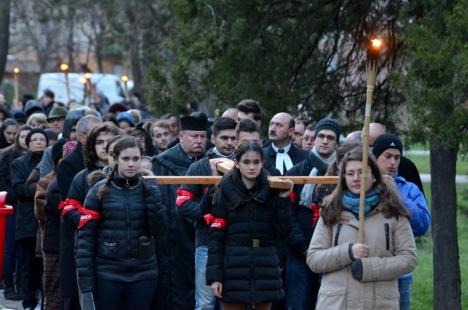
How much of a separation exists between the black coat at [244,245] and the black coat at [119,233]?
1.66 ft

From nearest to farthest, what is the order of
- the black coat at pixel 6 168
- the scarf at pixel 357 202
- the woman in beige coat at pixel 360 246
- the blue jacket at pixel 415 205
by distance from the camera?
the woman in beige coat at pixel 360 246, the scarf at pixel 357 202, the blue jacket at pixel 415 205, the black coat at pixel 6 168

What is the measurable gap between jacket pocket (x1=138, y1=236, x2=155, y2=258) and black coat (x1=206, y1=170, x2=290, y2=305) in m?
0.50

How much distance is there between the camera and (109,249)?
9617 millimetres

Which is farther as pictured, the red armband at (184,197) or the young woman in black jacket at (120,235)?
the red armband at (184,197)

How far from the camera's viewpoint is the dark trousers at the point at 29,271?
45.2ft

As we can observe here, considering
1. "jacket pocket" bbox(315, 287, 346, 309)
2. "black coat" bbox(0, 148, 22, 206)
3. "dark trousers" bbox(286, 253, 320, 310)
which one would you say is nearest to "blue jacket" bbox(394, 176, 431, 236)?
"jacket pocket" bbox(315, 287, 346, 309)

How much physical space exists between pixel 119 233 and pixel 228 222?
0.80 metres

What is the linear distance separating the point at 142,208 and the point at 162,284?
1017 millimetres

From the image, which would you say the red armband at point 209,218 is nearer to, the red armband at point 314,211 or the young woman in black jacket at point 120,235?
the young woman in black jacket at point 120,235

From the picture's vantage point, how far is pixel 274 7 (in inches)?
574

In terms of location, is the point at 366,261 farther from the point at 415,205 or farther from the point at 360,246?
the point at 415,205

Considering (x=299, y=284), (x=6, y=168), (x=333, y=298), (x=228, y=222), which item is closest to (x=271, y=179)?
(x=228, y=222)

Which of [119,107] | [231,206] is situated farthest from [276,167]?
[119,107]

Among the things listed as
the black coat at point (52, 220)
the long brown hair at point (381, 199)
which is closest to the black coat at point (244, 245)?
the long brown hair at point (381, 199)
